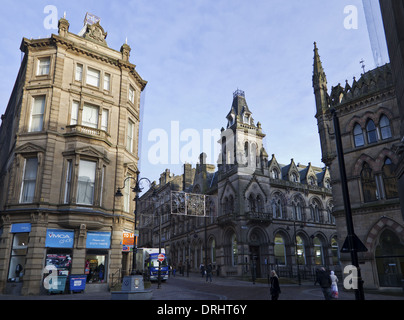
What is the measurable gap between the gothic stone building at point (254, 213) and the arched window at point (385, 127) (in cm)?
1845

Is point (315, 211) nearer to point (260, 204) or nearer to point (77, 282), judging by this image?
point (260, 204)

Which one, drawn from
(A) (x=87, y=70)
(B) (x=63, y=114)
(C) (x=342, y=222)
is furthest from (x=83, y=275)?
(C) (x=342, y=222)

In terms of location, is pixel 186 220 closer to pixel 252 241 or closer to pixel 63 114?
pixel 252 241

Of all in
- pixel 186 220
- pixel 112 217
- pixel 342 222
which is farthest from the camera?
pixel 186 220

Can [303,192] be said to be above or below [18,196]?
above

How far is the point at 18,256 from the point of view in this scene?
20859 mm

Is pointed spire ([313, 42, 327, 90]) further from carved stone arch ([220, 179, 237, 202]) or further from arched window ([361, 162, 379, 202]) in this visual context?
carved stone arch ([220, 179, 237, 202])

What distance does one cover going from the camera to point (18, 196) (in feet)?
70.8

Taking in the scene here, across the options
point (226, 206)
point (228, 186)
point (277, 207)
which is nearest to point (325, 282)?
point (228, 186)

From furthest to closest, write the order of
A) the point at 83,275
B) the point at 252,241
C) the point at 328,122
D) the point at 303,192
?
the point at 303,192, the point at 252,241, the point at 328,122, the point at 83,275

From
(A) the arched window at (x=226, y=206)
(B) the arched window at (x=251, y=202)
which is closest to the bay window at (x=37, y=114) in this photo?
(A) the arched window at (x=226, y=206)

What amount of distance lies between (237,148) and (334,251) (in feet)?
77.9

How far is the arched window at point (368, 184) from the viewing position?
23.9m

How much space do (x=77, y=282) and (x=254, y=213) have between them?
25281 mm
